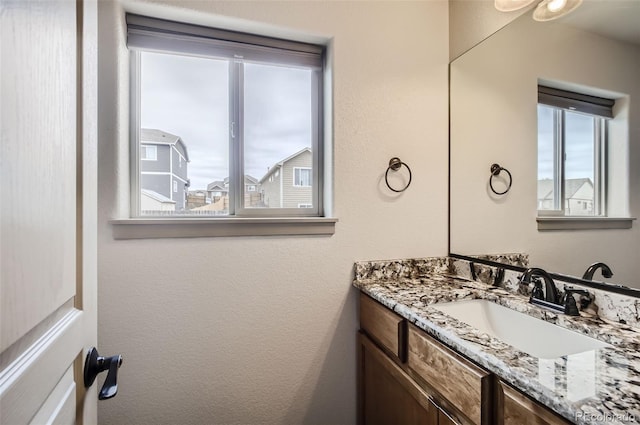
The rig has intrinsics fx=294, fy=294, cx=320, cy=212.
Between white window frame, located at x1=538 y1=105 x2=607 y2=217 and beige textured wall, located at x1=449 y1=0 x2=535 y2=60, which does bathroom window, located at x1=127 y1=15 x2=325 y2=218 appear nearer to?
beige textured wall, located at x1=449 y1=0 x2=535 y2=60

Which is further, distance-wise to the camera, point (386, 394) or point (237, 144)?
point (237, 144)

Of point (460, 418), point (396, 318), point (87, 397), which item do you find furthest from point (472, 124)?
point (87, 397)

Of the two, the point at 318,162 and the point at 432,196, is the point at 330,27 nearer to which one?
the point at 318,162

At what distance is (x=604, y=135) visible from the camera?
3.31 feet

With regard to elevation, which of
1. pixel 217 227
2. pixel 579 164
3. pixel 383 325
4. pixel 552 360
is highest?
pixel 579 164

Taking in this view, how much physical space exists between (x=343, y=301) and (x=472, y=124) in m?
1.16

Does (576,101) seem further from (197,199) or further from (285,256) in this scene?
(197,199)

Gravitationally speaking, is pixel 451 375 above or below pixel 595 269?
below

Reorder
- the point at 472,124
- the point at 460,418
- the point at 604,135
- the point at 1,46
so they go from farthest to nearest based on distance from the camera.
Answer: the point at 472,124
the point at 604,135
the point at 460,418
the point at 1,46

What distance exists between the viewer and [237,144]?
58.2 inches

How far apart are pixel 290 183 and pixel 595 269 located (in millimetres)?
1293

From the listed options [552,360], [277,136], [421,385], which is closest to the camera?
[552,360]

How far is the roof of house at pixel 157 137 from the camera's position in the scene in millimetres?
1378

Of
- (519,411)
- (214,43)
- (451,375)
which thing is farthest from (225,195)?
(519,411)
